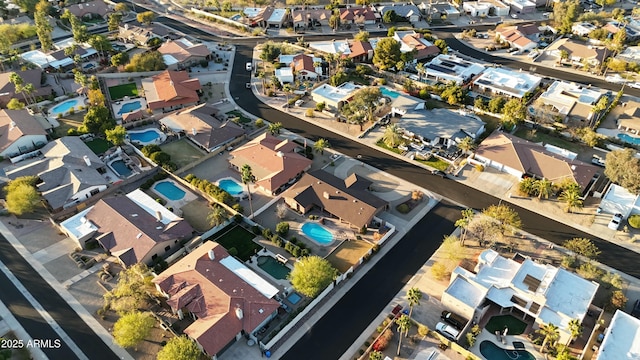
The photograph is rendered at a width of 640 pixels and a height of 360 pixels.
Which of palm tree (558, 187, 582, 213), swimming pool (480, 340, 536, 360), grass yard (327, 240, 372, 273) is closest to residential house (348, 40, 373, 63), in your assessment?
palm tree (558, 187, 582, 213)

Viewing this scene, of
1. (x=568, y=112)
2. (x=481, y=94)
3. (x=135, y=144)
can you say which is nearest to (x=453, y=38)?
(x=481, y=94)

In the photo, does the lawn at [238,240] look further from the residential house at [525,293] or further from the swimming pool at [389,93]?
the swimming pool at [389,93]

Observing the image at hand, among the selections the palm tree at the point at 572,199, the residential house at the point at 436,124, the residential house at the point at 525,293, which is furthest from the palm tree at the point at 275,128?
the palm tree at the point at 572,199

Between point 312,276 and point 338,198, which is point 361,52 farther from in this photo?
point 312,276

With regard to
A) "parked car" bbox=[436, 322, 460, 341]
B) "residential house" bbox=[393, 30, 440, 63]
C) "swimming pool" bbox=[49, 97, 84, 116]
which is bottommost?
"parked car" bbox=[436, 322, 460, 341]

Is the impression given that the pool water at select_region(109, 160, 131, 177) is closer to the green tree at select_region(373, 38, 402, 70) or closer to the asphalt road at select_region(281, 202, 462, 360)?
the asphalt road at select_region(281, 202, 462, 360)

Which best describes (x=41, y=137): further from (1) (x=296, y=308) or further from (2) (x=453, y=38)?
(2) (x=453, y=38)
